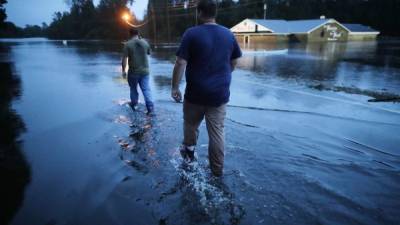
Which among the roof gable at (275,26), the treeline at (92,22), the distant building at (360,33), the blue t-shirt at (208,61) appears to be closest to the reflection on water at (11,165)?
the blue t-shirt at (208,61)

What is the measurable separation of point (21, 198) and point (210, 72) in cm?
253

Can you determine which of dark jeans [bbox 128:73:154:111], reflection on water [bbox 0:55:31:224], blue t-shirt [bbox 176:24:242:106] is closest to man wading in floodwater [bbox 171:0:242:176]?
blue t-shirt [bbox 176:24:242:106]

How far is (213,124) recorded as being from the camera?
12.7 feet

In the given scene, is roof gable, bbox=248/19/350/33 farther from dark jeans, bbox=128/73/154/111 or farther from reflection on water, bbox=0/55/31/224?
reflection on water, bbox=0/55/31/224

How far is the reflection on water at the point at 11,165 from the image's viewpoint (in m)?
3.43

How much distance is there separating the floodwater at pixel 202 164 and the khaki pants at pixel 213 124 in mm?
259

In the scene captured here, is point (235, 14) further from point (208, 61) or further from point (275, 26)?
point (208, 61)

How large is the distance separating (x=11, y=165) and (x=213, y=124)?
2.93 m

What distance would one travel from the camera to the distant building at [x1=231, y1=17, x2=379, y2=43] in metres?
57.1

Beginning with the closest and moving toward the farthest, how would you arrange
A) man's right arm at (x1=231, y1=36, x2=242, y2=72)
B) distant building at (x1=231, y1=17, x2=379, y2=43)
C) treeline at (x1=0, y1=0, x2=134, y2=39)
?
man's right arm at (x1=231, y1=36, x2=242, y2=72), distant building at (x1=231, y1=17, x2=379, y2=43), treeline at (x1=0, y1=0, x2=134, y2=39)

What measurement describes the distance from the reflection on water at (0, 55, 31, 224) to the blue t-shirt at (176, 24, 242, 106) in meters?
2.23

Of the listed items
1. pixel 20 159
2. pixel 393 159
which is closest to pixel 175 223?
pixel 20 159

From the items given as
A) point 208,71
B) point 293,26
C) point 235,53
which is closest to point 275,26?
point 293,26

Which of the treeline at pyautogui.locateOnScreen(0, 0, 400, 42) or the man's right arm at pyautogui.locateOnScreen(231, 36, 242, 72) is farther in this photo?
the treeline at pyautogui.locateOnScreen(0, 0, 400, 42)
